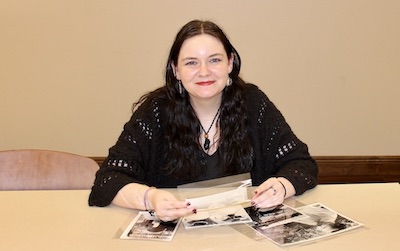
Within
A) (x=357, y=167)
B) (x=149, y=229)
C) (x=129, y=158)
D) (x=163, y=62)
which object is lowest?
(x=357, y=167)

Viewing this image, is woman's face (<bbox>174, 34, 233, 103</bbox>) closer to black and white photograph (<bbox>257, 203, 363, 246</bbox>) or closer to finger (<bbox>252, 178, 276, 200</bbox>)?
finger (<bbox>252, 178, 276, 200</bbox>)

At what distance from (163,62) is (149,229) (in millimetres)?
2144

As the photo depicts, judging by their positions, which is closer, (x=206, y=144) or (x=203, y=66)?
(x=203, y=66)

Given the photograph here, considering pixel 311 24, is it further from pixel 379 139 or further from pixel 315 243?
pixel 315 243

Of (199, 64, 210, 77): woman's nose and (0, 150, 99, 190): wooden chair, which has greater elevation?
(199, 64, 210, 77): woman's nose

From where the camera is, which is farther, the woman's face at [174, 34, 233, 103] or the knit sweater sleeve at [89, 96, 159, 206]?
the woman's face at [174, 34, 233, 103]

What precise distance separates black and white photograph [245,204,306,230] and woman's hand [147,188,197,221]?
0.63ft

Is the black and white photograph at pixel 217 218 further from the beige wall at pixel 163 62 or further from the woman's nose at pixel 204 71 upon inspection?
the beige wall at pixel 163 62

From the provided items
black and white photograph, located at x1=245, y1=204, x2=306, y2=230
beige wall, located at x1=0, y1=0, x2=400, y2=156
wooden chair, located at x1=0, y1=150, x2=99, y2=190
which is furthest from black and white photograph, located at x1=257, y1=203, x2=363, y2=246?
beige wall, located at x1=0, y1=0, x2=400, y2=156

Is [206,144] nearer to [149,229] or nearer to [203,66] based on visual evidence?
[203,66]

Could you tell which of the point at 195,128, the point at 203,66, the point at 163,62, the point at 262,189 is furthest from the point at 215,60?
the point at 163,62

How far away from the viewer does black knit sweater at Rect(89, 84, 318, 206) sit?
1701mm

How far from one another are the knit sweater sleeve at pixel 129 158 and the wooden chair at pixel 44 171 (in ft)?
0.53

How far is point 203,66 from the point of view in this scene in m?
1.74
